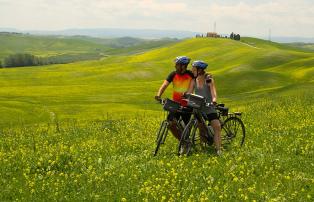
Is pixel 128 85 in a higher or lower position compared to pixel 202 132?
lower

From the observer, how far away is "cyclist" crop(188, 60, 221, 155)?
1546 centimetres

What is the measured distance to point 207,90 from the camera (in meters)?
15.7

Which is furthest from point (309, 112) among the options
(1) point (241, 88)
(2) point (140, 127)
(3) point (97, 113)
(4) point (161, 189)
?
(1) point (241, 88)

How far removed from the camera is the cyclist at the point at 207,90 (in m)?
15.5

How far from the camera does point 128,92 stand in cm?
8650

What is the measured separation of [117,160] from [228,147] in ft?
14.6

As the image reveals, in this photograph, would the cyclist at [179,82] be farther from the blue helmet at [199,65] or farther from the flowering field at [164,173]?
the flowering field at [164,173]

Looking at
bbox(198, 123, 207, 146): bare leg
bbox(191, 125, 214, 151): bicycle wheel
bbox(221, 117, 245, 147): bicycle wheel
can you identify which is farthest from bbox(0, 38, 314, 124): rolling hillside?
bbox(198, 123, 207, 146): bare leg

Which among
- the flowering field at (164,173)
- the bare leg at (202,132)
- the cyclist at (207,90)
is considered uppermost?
the cyclist at (207,90)

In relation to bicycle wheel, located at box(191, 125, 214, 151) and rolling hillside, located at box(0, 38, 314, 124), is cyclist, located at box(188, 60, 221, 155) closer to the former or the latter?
bicycle wheel, located at box(191, 125, 214, 151)

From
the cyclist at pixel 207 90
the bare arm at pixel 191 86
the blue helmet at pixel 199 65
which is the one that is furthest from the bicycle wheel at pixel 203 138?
the blue helmet at pixel 199 65

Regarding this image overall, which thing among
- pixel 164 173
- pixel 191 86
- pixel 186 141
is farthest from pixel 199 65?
pixel 164 173

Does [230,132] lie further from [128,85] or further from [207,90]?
[128,85]

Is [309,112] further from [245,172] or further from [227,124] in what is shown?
[245,172]
